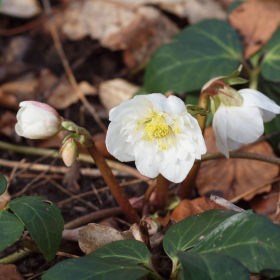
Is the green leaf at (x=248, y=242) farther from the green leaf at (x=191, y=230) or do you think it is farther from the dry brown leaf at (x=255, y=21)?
the dry brown leaf at (x=255, y=21)

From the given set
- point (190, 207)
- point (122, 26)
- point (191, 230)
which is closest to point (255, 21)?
point (122, 26)

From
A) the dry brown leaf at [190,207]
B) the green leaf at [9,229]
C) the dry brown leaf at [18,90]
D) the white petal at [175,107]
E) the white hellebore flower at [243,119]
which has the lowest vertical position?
the dry brown leaf at [190,207]

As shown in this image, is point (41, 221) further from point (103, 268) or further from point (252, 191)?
point (252, 191)

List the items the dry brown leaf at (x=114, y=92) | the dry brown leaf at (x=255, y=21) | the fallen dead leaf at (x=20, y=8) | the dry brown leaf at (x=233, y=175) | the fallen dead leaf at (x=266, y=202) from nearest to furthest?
the fallen dead leaf at (x=266, y=202) → the dry brown leaf at (x=233, y=175) → the dry brown leaf at (x=255, y=21) → the dry brown leaf at (x=114, y=92) → the fallen dead leaf at (x=20, y=8)

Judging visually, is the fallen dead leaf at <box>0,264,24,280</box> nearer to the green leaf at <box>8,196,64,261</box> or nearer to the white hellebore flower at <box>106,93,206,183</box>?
the green leaf at <box>8,196,64,261</box>

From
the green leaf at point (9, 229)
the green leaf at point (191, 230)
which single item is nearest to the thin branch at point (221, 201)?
the green leaf at point (191, 230)

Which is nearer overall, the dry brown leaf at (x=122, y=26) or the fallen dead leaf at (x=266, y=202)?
the fallen dead leaf at (x=266, y=202)

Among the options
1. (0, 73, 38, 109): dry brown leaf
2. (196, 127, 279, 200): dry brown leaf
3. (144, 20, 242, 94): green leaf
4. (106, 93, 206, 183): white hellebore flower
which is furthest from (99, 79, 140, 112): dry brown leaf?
(106, 93, 206, 183): white hellebore flower
